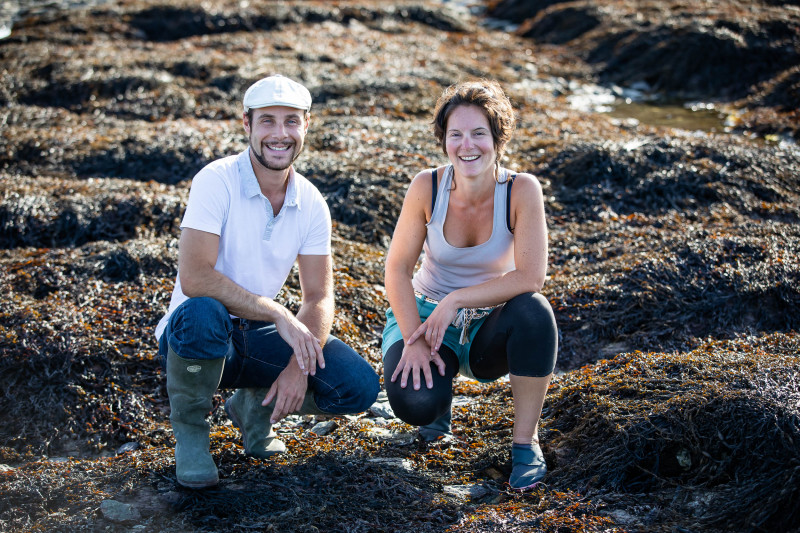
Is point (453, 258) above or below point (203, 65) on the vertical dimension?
below

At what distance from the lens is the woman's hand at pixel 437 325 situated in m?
2.96

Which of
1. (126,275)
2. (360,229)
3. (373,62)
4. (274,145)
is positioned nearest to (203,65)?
(373,62)

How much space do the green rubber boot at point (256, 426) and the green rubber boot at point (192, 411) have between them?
305mm

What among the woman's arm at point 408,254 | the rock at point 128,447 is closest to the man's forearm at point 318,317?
Result: the woman's arm at point 408,254

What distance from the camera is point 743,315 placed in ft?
14.0

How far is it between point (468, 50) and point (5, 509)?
12221 mm

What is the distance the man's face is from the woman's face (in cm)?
67

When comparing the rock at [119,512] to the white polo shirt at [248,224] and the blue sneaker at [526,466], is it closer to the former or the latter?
the white polo shirt at [248,224]

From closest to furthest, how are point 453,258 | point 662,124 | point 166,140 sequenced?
point 453,258 < point 166,140 < point 662,124

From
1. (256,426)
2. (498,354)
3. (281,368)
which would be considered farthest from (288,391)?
(498,354)

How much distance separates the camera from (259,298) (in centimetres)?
291

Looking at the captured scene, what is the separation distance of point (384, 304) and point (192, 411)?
78.6 inches

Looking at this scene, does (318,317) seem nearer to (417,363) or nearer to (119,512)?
(417,363)

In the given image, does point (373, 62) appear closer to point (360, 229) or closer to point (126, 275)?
point (360, 229)
